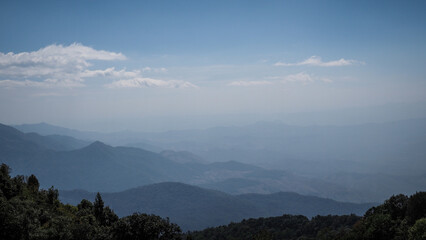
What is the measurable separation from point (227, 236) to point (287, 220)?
51.9 ft

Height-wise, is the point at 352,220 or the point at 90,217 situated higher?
the point at 90,217

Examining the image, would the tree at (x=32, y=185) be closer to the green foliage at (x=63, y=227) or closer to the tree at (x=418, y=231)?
the green foliage at (x=63, y=227)

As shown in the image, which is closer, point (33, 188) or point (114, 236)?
point (114, 236)

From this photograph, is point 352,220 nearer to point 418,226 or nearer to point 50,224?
point 418,226

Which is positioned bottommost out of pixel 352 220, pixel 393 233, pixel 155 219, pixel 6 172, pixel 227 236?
pixel 227 236

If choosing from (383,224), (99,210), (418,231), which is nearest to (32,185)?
(99,210)

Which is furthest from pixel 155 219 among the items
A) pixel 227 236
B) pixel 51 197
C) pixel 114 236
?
pixel 227 236

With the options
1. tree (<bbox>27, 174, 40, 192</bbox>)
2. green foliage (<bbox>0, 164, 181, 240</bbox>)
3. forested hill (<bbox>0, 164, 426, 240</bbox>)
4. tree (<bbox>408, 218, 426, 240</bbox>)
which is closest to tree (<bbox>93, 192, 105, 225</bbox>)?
forested hill (<bbox>0, 164, 426, 240</bbox>)

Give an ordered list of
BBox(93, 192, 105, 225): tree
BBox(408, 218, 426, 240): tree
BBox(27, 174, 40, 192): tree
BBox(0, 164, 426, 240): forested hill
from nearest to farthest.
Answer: BBox(0, 164, 426, 240): forested hill < BBox(408, 218, 426, 240): tree < BBox(93, 192, 105, 225): tree < BBox(27, 174, 40, 192): tree

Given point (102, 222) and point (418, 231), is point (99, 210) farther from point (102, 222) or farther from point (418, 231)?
point (418, 231)

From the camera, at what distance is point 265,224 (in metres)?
78.8

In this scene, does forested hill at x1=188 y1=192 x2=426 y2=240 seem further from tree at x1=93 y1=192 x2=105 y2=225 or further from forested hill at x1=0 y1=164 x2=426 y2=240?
tree at x1=93 y1=192 x2=105 y2=225

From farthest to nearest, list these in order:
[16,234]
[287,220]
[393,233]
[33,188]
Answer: [287,220] < [33,188] < [393,233] < [16,234]

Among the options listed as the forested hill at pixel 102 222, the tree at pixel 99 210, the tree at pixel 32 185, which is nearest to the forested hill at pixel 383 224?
the forested hill at pixel 102 222
